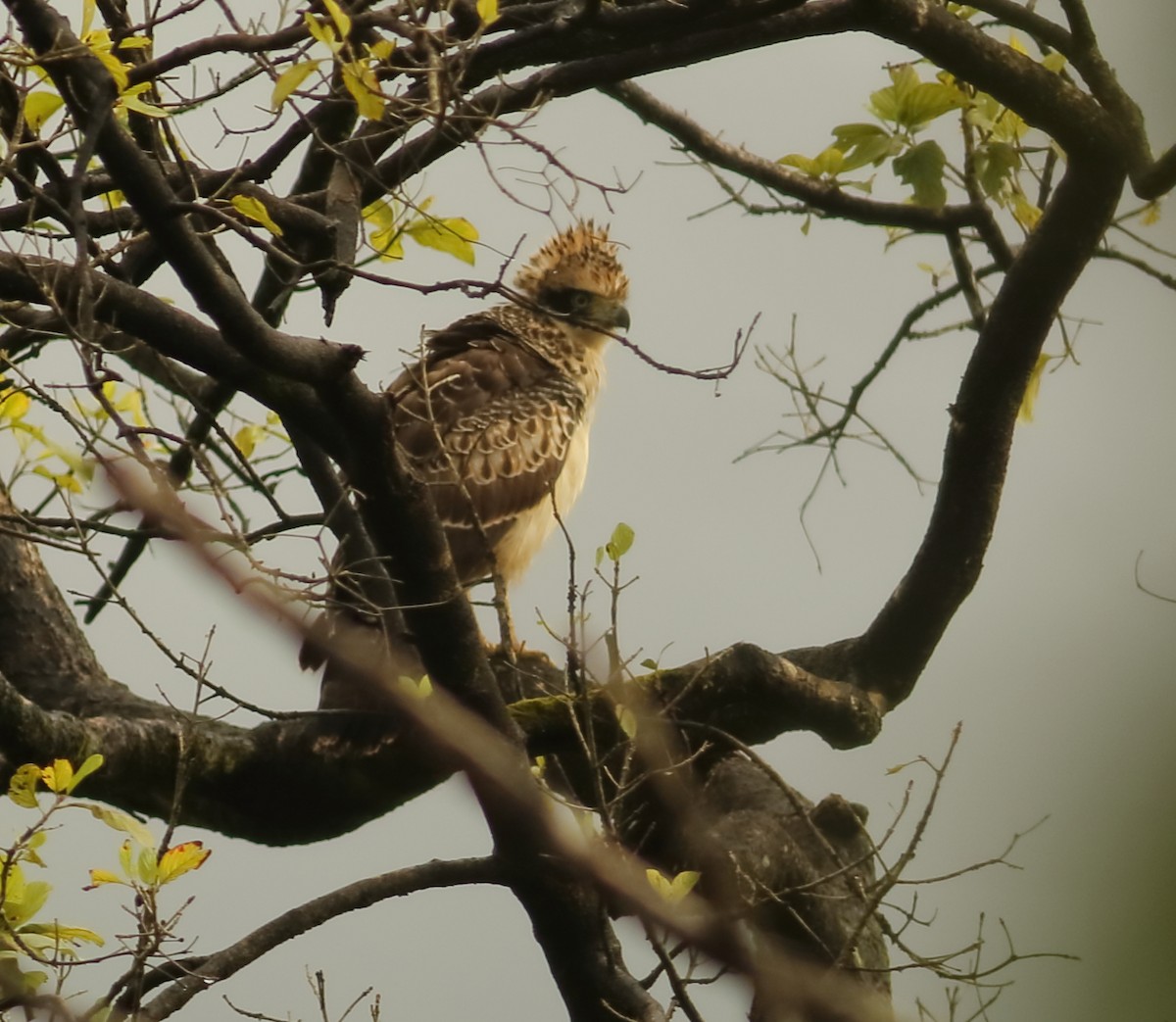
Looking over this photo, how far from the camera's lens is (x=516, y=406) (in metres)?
5.05

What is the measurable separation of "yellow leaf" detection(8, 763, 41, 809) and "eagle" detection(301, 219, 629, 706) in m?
1.66

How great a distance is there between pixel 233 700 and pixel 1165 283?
2.70m

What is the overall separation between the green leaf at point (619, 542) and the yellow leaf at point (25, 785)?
44.2 inches

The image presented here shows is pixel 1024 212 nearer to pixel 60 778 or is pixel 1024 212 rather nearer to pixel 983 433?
pixel 983 433

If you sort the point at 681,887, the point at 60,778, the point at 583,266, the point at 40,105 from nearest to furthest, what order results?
the point at 40,105
the point at 60,778
the point at 681,887
the point at 583,266

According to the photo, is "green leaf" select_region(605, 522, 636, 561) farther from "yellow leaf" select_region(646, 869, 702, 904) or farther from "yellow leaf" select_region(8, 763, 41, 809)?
"yellow leaf" select_region(8, 763, 41, 809)

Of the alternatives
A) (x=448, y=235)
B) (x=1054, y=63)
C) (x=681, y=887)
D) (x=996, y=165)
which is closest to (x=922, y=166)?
(x=996, y=165)

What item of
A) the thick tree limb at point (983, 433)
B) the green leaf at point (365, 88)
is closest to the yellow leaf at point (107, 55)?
the green leaf at point (365, 88)

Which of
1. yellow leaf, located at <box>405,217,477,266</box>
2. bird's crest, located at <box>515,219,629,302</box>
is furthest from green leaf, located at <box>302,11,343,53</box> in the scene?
bird's crest, located at <box>515,219,629,302</box>

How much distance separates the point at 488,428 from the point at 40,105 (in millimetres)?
2430

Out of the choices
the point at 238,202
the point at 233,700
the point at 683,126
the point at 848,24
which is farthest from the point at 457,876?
the point at 683,126

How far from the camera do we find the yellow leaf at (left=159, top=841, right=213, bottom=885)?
2668mm

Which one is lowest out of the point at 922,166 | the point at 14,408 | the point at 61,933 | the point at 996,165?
the point at 61,933

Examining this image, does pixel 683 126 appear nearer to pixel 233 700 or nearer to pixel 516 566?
pixel 516 566
